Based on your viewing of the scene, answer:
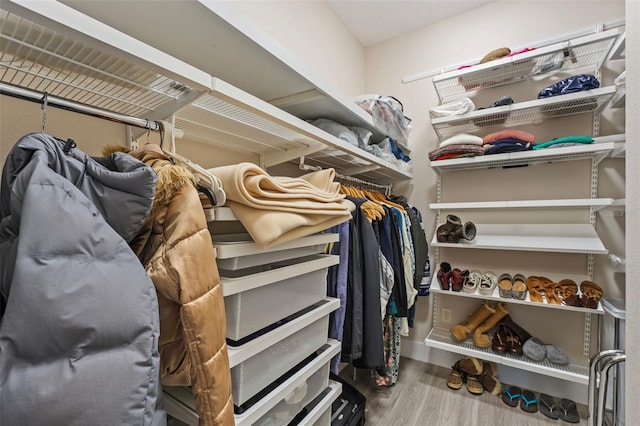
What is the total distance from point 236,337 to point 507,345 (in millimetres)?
1811

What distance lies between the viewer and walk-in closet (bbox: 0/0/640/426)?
1.31ft

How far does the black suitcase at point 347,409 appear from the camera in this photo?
125 centimetres

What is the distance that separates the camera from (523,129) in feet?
6.17

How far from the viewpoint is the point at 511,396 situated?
1.67 meters

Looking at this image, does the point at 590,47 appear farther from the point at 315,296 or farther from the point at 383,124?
the point at 315,296

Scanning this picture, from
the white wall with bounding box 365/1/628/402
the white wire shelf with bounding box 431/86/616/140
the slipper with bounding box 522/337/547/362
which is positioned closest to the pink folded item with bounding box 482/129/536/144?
the white wire shelf with bounding box 431/86/616/140

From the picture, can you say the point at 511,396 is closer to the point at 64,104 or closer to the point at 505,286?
the point at 505,286

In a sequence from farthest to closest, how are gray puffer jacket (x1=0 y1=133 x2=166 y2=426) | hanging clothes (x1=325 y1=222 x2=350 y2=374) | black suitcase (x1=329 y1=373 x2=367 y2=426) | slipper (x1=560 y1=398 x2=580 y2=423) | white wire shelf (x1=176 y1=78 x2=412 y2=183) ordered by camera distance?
slipper (x1=560 y1=398 x2=580 y2=423), black suitcase (x1=329 y1=373 x2=367 y2=426), hanging clothes (x1=325 y1=222 x2=350 y2=374), white wire shelf (x1=176 y1=78 x2=412 y2=183), gray puffer jacket (x1=0 y1=133 x2=166 y2=426)

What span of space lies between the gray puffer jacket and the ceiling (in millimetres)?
2120

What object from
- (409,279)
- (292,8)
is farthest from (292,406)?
(292,8)

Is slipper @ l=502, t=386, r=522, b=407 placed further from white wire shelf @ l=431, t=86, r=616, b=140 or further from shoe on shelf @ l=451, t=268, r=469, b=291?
white wire shelf @ l=431, t=86, r=616, b=140

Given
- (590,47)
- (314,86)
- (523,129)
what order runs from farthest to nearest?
(523,129), (590,47), (314,86)

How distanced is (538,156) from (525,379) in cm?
145

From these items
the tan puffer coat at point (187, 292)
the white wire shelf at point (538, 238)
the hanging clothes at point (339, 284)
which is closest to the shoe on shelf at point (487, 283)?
the white wire shelf at point (538, 238)
